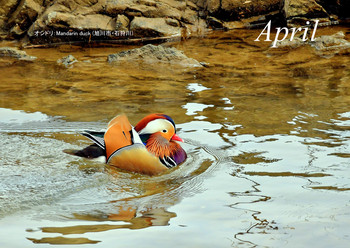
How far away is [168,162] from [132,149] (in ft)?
1.25

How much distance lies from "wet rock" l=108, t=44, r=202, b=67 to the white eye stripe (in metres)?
4.79

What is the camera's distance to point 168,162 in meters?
5.12

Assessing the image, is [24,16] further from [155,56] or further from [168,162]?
[168,162]

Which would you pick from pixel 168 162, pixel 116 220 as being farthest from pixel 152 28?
pixel 116 220

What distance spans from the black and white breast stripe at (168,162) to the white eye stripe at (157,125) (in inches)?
12.1

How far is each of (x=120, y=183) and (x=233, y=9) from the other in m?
9.59

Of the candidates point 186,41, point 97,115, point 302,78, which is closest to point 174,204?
point 97,115

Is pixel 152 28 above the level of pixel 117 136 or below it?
above

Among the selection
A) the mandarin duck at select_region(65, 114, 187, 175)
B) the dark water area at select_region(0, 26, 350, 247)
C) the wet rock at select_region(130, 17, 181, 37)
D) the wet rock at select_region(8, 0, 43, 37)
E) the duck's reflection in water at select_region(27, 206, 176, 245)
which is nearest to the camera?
the duck's reflection in water at select_region(27, 206, 176, 245)

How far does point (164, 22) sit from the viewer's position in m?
12.7

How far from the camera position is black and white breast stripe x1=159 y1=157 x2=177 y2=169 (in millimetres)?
5077

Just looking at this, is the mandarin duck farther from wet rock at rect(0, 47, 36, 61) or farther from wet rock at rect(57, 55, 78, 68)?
wet rock at rect(0, 47, 36, 61)

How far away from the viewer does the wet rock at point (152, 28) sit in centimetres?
1224

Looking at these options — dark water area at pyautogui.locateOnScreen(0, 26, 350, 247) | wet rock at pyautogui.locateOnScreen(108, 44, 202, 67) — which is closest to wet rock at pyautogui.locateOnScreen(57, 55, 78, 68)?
dark water area at pyautogui.locateOnScreen(0, 26, 350, 247)
